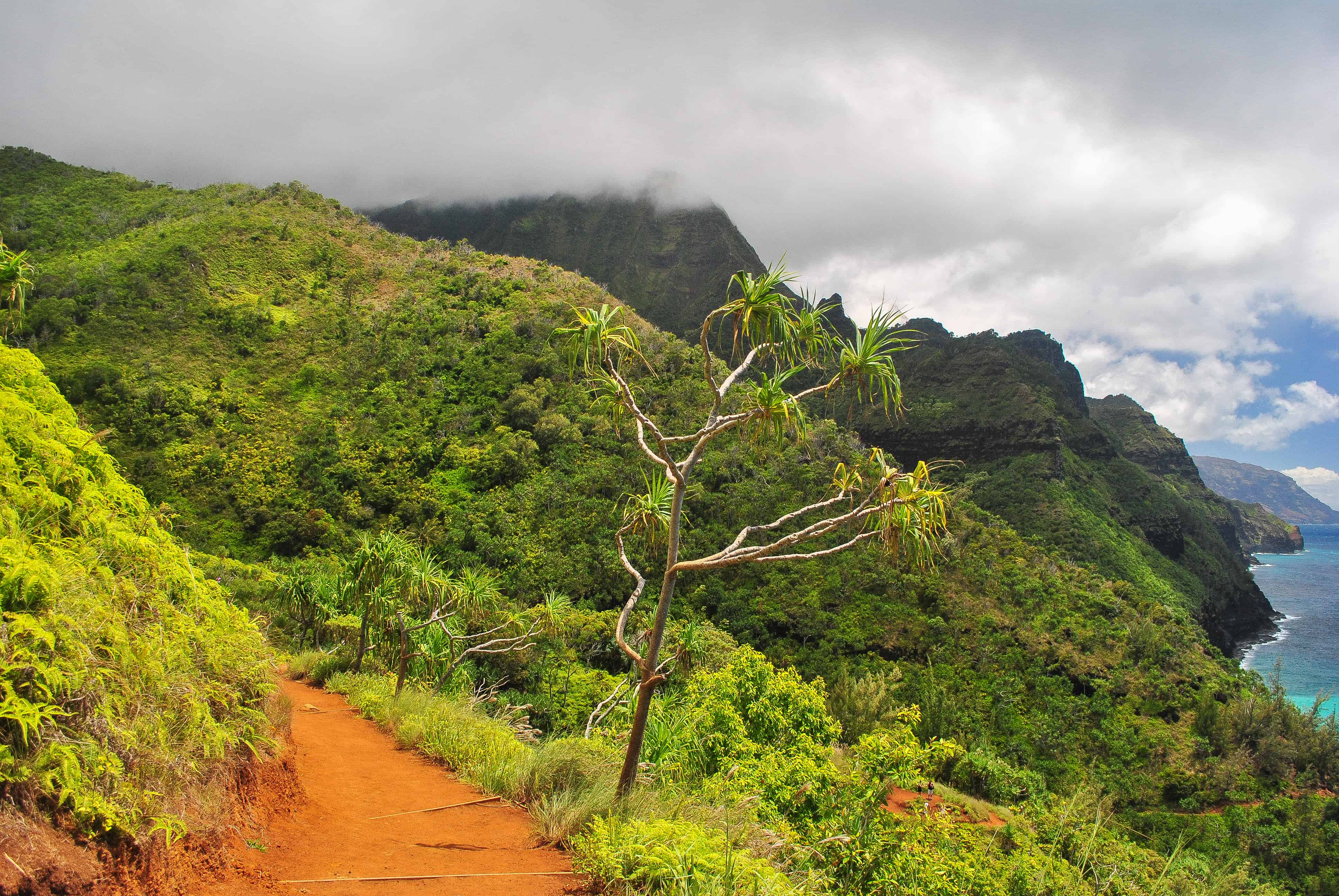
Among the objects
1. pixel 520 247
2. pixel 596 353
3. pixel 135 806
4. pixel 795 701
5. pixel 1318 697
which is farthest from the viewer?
pixel 520 247

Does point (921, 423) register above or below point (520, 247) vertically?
below

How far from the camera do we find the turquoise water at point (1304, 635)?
6612cm

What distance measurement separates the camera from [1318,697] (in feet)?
108

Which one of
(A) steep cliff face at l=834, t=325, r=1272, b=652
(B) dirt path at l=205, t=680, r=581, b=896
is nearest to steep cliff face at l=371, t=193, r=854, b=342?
(A) steep cliff face at l=834, t=325, r=1272, b=652

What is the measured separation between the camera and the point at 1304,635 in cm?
8875

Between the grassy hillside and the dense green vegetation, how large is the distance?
5414 mm

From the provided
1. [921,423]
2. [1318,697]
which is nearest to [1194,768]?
[1318,697]

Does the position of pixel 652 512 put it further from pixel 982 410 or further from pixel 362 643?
pixel 982 410

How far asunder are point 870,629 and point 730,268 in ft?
270

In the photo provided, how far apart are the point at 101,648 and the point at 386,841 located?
2590mm

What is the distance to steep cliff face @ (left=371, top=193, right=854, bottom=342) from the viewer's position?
348 feet

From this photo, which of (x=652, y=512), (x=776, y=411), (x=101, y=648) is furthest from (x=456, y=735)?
(x=776, y=411)

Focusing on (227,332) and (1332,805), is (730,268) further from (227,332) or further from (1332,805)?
(1332,805)

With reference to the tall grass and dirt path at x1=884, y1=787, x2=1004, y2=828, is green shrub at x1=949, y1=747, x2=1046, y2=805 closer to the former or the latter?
dirt path at x1=884, y1=787, x2=1004, y2=828
